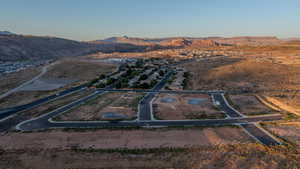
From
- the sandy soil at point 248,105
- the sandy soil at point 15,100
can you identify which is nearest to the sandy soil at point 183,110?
the sandy soil at point 248,105

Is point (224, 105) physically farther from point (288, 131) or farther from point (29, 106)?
point (29, 106)

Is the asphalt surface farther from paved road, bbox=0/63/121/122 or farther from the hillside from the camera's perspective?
the hillside

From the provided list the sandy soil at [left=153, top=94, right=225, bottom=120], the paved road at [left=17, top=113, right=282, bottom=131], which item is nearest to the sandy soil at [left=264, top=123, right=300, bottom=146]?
the paved road at [left=17, top=113, right=282, bottom=131]

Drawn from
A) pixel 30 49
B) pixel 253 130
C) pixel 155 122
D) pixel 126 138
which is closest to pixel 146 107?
pixel 155 122

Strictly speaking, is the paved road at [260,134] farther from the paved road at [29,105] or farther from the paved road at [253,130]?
the paved road at [29,105]

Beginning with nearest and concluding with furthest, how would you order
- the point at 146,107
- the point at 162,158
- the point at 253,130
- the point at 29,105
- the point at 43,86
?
the point at 162,158
the point at 253,130
the point at 146,107
the point at 29,105
the point at 43,86

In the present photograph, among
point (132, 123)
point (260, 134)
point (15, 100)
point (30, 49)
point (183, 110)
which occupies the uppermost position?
point (30, 49)
